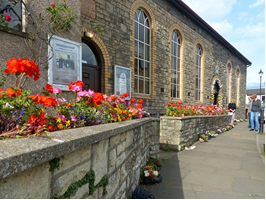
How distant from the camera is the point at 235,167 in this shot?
4.48 metres

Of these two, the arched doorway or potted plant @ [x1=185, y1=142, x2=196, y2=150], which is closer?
the arched doorway

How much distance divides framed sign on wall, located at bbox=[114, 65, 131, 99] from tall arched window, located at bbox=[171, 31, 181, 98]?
3.71 meters

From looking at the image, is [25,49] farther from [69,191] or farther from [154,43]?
[154,43]

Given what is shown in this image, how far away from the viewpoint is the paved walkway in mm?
3207

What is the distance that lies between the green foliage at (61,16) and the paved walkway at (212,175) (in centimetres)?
400

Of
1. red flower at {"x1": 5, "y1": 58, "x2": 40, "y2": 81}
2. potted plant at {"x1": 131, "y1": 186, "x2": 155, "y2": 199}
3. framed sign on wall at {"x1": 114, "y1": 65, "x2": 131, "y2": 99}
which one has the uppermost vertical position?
framed sign on wall at {"x1": 114, "y1": 65, "x2": 131, "y2": 99}

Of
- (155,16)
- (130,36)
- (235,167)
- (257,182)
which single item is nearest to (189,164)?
(235,167)

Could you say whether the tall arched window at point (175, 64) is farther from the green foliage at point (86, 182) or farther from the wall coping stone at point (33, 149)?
the wall coping stone at point (33, 149)

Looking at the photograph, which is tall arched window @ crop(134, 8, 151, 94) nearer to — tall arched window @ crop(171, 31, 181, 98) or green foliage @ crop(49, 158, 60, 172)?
tall arched window @ crop(171, 31, 181, 98)

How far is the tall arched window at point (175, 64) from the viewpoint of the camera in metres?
10.4

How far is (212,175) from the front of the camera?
397 cm

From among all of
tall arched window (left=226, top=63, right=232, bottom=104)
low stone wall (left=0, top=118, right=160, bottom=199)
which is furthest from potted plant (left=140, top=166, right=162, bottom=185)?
tall arched window (left=226, top=63, right=232, bottom=104)

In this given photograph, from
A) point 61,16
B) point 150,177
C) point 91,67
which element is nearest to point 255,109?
point 91,67

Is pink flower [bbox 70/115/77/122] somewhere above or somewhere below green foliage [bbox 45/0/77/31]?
below
